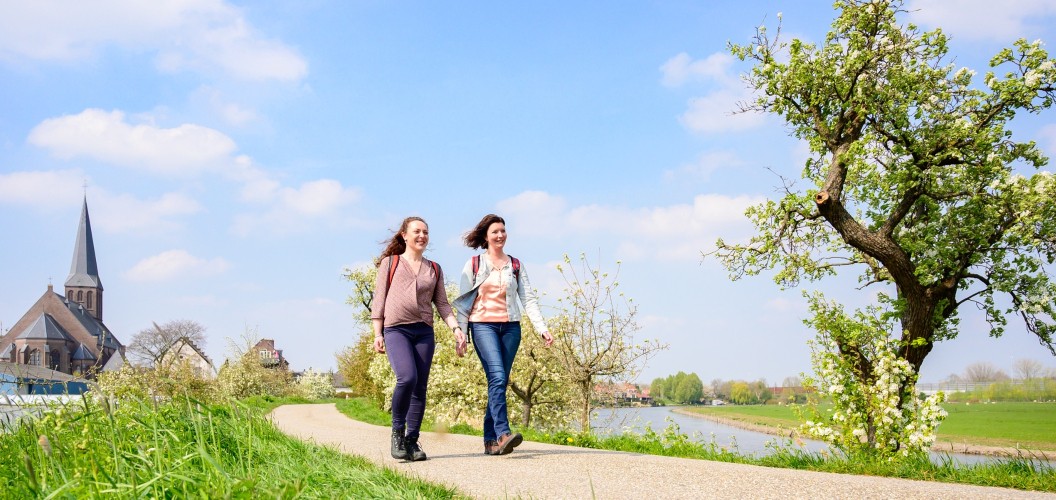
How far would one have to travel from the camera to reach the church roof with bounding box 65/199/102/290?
381ft

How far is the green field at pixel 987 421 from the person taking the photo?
3448 centimetres

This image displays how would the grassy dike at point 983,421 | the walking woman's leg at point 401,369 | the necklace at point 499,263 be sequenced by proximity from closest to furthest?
the walking woman's leg at point 401,369 → the necklace at point 499,263 → the grassy dike at point 983,421

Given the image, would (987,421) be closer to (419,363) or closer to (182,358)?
(182,358)

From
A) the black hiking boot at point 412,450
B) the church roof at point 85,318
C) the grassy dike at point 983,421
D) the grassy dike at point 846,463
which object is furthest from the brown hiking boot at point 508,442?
the church roof at point 85,318

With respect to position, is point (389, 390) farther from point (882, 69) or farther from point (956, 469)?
point (956, 469)

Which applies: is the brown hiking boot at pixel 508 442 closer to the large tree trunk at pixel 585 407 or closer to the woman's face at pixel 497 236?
the woman's face at pixel 497 236

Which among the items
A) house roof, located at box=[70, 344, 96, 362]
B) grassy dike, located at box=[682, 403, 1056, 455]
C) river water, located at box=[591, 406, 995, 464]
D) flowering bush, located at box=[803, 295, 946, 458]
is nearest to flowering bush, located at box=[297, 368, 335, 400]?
grassy dike, located at box=[682, 403, 1056, 455]

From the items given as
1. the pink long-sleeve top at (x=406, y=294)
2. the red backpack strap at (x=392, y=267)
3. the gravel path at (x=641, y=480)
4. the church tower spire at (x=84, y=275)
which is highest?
the church tower spire at (x=84, y=275)

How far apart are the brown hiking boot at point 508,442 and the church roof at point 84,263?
125m

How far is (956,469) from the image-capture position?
6234 mm

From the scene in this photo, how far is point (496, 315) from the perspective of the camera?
7.11 metres

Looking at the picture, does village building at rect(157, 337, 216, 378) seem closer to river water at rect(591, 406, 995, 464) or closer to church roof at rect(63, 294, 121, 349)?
river water at rect(591, 406, 995, 464)

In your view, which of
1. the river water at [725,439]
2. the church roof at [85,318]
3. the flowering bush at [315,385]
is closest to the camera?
the river water at [725,439]

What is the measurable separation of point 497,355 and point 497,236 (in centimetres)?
111
